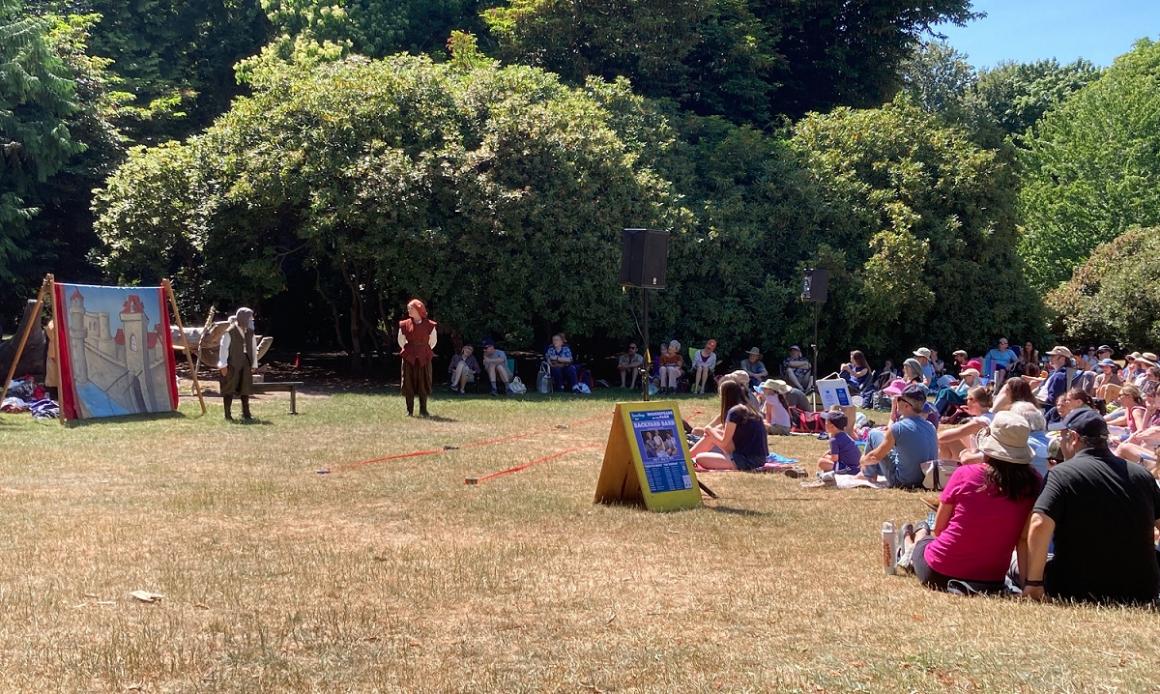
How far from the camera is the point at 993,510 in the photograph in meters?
7.06

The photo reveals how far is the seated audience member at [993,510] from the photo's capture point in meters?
7.04

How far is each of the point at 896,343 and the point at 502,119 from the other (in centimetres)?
1066

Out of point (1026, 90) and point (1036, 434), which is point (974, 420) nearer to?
point (1036, 434)

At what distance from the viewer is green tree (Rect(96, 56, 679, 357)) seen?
2434 centimetres

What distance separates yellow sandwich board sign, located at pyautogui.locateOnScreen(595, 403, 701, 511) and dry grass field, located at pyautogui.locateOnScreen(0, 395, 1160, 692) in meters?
0.35

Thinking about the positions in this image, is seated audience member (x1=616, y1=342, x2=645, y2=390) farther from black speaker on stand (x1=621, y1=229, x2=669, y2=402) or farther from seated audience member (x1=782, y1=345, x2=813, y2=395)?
black speaker on stand (x1=621, y1=229, x2=669, y2=402)

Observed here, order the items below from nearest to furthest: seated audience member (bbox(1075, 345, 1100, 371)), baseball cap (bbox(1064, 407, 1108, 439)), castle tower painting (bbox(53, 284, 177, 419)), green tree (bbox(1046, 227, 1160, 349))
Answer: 1. baseball cap (bbox(1064, 407, 1108, 439))
2. castle tower painting (bbox(53, 284, 177, 419))
3. seated audience member (bbox(1075, 345, 1100, 371))
4. green tree (bbox(1046, 227, 1160, 349))

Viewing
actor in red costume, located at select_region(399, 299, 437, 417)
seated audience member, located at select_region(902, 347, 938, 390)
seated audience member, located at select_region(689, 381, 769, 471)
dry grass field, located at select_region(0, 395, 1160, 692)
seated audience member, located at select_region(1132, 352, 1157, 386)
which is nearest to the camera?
dry grass field, located at select_region(0, 395, 1160, 692)

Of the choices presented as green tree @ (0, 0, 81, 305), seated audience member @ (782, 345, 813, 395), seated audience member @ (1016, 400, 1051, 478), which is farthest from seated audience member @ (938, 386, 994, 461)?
green tree @ (0, 0, 81, 305)

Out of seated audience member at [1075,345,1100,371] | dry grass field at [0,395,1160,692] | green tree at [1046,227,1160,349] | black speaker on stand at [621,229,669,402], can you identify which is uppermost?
green tree at [1046,227,1160,349]

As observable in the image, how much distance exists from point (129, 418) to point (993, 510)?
13588 mm

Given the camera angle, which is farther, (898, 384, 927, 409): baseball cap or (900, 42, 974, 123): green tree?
(900, 42, 974, 123): green tree

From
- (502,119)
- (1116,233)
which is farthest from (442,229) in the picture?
(1116,233)

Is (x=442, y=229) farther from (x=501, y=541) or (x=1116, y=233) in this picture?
(x=1116, y=233)
